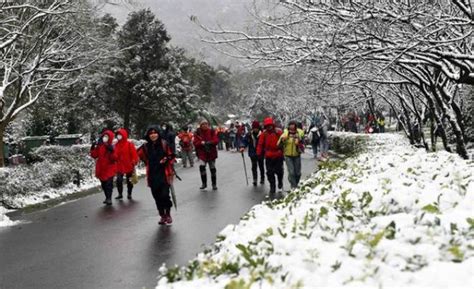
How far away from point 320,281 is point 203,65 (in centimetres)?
6578

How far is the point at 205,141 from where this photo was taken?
15.1 meters

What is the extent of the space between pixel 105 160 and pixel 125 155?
78cm

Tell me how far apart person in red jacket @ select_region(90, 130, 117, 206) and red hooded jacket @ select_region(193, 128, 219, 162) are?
2.76 metres

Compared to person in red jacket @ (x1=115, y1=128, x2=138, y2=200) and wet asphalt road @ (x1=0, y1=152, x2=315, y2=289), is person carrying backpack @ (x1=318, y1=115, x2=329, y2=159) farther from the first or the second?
person in red jacket @ (x1=115, y1=128, x2=138, y2=200)

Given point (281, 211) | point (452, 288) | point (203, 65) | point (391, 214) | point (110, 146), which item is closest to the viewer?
point (452, 288)

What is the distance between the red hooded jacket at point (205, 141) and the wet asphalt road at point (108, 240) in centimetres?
158

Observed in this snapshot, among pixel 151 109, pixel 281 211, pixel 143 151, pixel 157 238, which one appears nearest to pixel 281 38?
pixel 143 151

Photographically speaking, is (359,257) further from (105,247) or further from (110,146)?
(110,146)

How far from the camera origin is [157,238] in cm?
852

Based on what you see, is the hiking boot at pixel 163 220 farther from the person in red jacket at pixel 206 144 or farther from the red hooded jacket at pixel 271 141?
the person in red jacket at pixel 206 144

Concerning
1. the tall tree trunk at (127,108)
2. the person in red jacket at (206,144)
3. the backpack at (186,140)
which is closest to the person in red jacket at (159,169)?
the person in red jacket at (206,144)

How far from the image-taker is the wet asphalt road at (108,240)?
6473 millimetres

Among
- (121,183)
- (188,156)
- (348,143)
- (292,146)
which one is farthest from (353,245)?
(188,156)

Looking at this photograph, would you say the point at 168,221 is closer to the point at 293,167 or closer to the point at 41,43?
the point at 293,167
